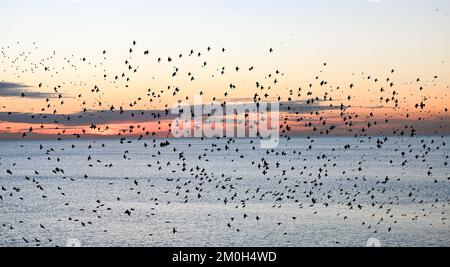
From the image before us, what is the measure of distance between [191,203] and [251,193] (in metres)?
15.8

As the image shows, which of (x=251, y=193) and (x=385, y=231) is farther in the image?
(x=251, y=193)

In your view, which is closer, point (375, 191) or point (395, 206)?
point (395, 206)

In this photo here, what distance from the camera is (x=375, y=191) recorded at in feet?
343

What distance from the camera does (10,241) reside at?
61281mm
